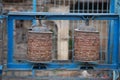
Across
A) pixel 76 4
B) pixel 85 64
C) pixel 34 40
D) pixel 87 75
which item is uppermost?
pixel 76 4

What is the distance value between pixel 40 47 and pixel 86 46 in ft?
2.00

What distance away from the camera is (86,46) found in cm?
506

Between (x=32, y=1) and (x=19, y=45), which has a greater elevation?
(x=32, y=1)

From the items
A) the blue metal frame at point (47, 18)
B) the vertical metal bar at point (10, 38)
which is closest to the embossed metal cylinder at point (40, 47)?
the blue metal frame at point (47, 18)

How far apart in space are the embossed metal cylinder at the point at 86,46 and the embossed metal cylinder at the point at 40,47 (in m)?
0.39

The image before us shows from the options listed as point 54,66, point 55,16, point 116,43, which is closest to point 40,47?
point 54,66

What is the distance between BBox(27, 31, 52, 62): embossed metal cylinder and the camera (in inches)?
198

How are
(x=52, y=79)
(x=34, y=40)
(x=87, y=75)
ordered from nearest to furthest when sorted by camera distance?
(x=34, y=40)
(x=52, y=79)
(x=87, y=75)

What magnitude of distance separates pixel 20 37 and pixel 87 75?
155 centimetres

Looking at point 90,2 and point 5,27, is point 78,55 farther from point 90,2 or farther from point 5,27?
point 90,2

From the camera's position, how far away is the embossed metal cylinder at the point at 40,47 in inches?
198

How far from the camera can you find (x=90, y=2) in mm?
7715

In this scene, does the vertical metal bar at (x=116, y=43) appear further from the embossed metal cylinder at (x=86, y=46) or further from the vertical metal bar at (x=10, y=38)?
the vertical metal bar at (x=10, y=38)

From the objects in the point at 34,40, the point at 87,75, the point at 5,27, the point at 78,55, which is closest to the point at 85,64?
the point at 78,55
